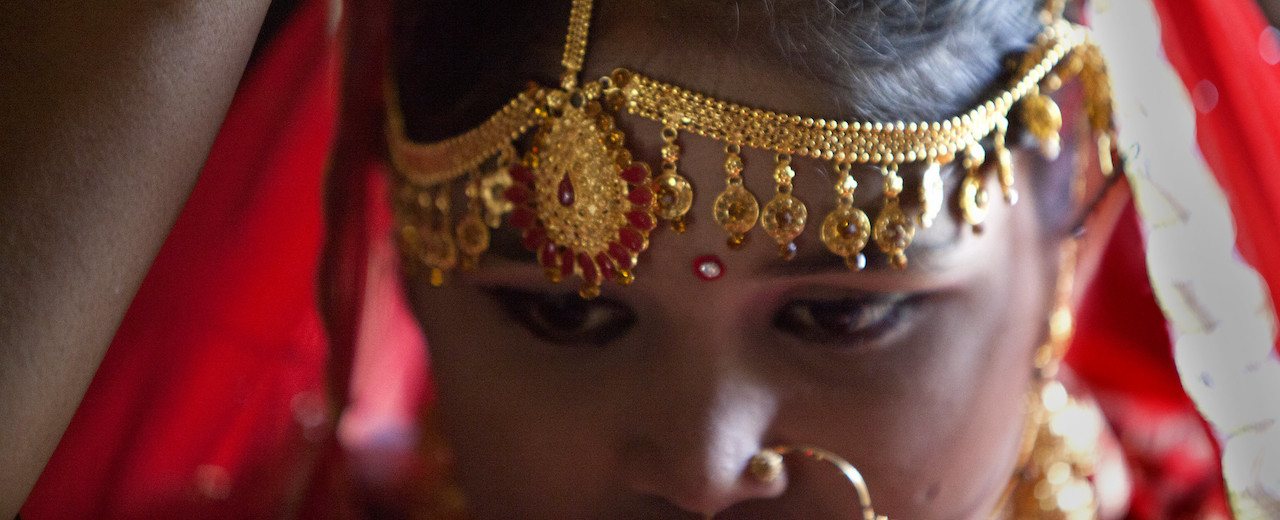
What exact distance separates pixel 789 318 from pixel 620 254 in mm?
131

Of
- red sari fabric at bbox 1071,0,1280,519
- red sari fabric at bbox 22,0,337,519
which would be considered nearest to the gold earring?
red sari fabric at bbox 1071,0,1280,519

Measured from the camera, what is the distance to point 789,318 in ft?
2.28

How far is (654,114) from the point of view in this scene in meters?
0.66

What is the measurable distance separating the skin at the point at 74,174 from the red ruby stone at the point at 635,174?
270 mm

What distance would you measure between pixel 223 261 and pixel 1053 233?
0.80 m

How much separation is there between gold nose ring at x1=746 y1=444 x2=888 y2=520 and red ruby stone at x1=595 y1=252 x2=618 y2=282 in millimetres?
163

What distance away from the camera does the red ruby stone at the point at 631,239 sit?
67 cm

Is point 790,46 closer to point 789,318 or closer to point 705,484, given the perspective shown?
point 789,318

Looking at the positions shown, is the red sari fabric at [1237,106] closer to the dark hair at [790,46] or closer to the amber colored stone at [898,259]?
the dark hair at [790,46]

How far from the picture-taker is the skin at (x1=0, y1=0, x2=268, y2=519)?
0.47 metres

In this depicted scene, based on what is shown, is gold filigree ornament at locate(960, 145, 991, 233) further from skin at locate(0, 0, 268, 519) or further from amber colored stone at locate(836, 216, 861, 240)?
skin at locate(0, 0, 268, 519)

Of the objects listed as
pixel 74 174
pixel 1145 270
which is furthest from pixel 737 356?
pixel 1145 270

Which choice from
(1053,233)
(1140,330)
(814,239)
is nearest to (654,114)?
(814,239)

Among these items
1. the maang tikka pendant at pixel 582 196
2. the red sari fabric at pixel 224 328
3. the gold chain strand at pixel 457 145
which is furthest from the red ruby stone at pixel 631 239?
the red sari fabric at pixel 224 328
